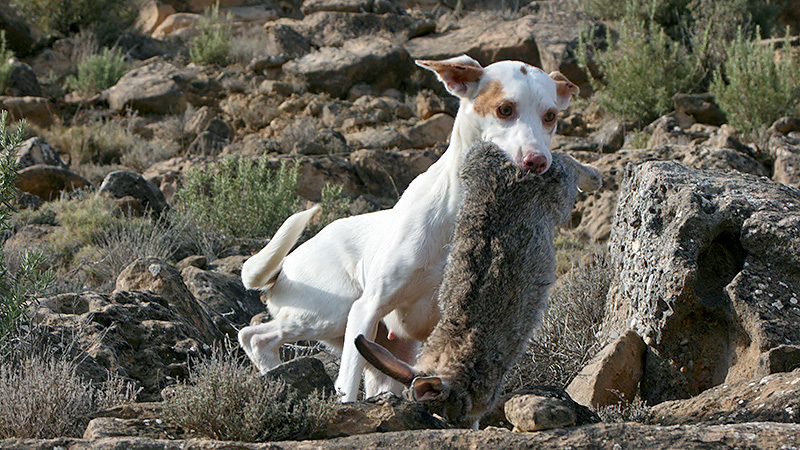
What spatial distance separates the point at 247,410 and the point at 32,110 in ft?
42.4

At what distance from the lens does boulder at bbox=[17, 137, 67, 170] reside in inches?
435

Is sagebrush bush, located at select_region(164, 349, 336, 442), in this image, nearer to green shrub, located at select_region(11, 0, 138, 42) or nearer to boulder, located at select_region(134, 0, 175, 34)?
green shrub, located at select_region(11, 0, 138, 42)

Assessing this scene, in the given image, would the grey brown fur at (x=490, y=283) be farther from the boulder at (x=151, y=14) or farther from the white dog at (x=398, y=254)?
the boulder at (x=151, y=14)

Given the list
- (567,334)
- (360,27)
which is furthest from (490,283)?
(360,27)

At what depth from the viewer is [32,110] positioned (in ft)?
47.0

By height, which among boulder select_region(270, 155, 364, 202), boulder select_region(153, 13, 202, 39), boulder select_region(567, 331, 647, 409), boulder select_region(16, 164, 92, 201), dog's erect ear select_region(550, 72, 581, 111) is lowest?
boulder select_region(16, 164, 92, 201)

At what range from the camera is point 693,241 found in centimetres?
459

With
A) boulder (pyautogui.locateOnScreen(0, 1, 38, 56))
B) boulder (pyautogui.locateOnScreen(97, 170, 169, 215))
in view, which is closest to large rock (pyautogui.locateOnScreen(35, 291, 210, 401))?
boulder (pyautogui.locateOnScreen(97, 170, 169, 215))

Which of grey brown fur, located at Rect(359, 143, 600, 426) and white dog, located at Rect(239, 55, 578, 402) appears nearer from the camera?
grey brown fur, located at Rect(359, 143, 600, 426)

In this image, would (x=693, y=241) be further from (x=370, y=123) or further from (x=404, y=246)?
(x=370, y=123)

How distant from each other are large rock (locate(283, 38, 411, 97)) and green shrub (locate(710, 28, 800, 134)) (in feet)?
20.7

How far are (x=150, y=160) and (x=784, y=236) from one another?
10.4 m

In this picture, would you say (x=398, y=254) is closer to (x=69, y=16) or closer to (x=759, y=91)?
(x=759, y=91)

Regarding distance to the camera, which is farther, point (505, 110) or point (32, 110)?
point (32, 110)
